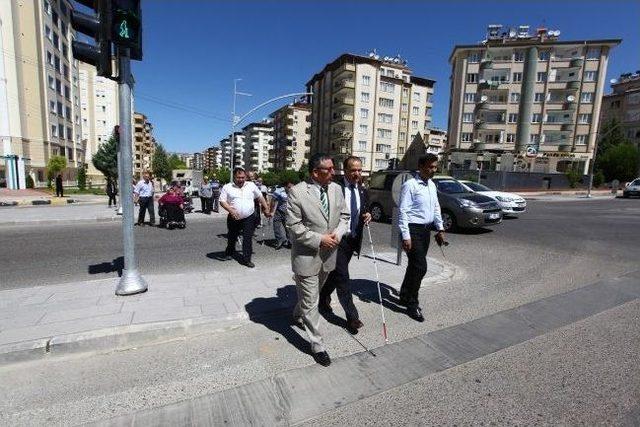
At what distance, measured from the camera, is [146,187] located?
36.8 ft

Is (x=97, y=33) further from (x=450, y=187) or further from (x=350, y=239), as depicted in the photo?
(x=450, y=187)

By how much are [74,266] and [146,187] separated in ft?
17.8

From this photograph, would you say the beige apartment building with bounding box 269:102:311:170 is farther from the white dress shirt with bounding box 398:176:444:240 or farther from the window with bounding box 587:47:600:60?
the white dress shirt with bounding box 398:176:444:240

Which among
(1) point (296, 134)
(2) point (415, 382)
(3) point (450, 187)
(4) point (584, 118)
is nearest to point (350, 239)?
(2) point (415, 382)

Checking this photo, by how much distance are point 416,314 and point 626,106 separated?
288 ft

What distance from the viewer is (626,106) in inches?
2596

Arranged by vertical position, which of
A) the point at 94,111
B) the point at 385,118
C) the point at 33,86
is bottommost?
the point at 33,86

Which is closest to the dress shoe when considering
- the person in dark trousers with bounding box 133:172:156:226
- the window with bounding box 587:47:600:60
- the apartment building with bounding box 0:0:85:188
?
the person in dark trousers with bounding box 133:172:156:226

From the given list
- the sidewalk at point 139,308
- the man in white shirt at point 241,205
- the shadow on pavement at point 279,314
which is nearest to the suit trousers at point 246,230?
the man in white shirt at point 241,205

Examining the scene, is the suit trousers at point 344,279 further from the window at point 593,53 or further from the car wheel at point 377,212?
the window at point 593,53

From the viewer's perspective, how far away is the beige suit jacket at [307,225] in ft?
9.74

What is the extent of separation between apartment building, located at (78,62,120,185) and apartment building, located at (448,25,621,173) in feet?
188

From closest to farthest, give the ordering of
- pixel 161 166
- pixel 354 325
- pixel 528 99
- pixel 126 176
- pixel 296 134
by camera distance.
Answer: pixel 354 325 → pixel 126 176 → pixel 528 99 → pixel 161 166 → pixel 296 134

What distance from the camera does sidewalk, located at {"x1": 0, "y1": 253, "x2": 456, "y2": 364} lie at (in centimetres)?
327
